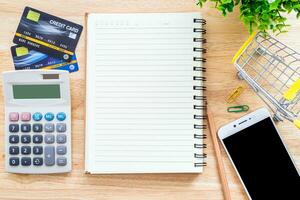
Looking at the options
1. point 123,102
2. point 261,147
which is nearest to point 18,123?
point 123,102

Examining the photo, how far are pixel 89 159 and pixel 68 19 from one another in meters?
0.28

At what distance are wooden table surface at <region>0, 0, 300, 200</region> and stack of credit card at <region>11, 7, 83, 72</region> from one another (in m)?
0.01

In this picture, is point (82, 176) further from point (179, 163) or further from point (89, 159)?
point (179, 163)

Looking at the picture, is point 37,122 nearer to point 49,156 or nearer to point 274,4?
point 49,156

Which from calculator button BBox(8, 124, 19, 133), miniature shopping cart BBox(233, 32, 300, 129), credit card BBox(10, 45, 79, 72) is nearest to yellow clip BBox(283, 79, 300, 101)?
miniature shopping cart BBox(233, 32, 300, 129)

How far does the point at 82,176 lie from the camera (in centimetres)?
89

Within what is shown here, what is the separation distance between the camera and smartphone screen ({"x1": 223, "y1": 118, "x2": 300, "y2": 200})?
887 millimetres

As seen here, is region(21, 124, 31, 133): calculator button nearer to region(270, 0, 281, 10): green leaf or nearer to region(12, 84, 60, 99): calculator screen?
region(12, 84, 60, 99): calculator screen

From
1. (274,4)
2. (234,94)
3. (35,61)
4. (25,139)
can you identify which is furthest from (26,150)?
(274,4)

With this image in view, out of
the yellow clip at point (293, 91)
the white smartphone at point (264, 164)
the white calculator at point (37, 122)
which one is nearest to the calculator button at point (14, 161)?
the white calculator at point (37, 122)

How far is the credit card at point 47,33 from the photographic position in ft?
2.91

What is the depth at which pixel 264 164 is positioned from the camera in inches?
35.0

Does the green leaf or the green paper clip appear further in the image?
the green paper clip

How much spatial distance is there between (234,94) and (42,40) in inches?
15.4
